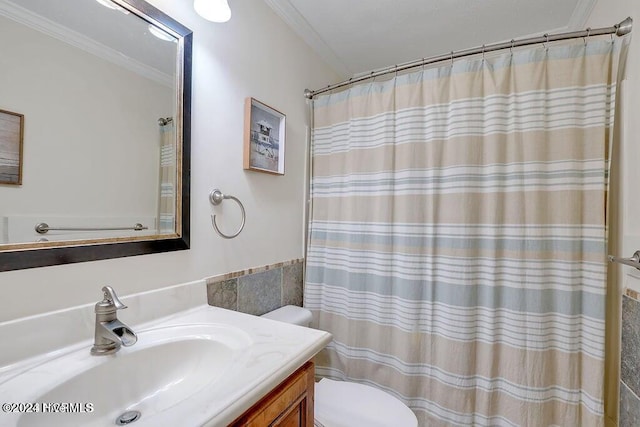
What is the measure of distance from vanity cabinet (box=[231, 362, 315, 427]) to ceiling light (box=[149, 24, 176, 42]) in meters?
1.20

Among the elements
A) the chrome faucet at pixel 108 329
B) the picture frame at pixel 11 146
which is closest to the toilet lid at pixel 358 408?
the chrome faucet at pixel 108 329

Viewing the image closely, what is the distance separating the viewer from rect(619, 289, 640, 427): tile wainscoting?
1.00m

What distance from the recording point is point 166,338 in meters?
0.84

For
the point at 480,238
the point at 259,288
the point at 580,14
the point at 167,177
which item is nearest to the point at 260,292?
the point at 259,288

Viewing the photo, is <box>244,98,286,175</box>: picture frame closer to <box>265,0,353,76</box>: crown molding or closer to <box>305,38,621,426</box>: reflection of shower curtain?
<box>305,38,621,426</box>: reflection of shower curtain

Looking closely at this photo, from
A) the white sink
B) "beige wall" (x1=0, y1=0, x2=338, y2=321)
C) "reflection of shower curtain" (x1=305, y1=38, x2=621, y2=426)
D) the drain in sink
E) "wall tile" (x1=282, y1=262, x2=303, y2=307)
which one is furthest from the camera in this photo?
"wall tile" (x1=282, y1=262, x2=303, y2=307)

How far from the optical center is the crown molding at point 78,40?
71 cm

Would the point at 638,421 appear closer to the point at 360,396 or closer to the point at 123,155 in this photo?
the point at 360,396

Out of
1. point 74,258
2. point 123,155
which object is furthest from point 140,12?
point 74,258

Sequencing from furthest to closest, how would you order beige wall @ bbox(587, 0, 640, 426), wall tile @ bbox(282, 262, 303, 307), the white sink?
wall tile @ bbox(282, 262, 303, 307) → beige wall @ bbox(587, 0, 640, 426) → the white sink

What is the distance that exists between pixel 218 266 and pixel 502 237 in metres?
1.27

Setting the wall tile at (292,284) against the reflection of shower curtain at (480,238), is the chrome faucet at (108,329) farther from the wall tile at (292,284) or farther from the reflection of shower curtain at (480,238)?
the reflection of shower curtain at (480,238)

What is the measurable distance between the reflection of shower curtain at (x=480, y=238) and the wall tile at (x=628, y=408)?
75mm

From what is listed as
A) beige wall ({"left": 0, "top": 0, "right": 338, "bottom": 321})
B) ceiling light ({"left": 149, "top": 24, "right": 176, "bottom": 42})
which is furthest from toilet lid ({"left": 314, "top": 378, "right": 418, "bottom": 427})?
ceiling light ({"left": 149, "top": 24, "right": 176, "bottom": 42})
